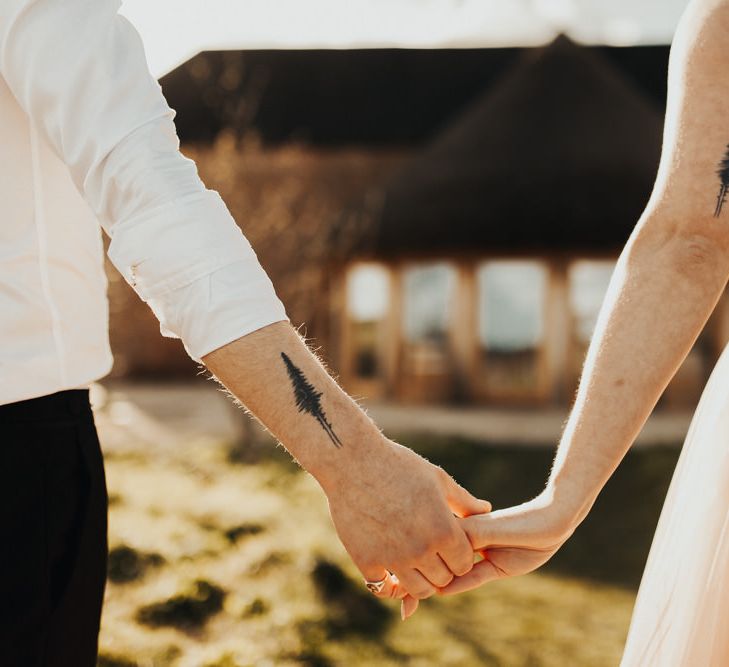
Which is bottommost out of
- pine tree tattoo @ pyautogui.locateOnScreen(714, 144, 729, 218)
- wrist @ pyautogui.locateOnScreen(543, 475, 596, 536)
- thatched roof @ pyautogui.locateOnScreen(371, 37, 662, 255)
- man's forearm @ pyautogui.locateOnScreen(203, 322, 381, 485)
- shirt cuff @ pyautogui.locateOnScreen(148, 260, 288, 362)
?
thatched roof @ pyautogui.locateOnScreen(371, 37, 662, 255)

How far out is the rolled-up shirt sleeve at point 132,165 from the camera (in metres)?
1.65

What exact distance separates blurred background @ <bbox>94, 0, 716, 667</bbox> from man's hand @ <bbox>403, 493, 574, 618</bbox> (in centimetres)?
43

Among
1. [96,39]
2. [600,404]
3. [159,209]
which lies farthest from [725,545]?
[96,39]

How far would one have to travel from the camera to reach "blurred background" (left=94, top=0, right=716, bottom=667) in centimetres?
513

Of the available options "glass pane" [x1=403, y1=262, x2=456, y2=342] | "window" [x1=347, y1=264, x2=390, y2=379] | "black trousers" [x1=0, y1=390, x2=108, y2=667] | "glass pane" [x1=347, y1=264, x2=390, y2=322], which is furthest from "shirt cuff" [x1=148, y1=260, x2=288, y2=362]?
"glass pane" [x1=347, y1=264, x2=390, y2=322]

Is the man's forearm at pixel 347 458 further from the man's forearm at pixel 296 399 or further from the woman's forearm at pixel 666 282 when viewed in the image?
the woman's forearm at pixel 666 282

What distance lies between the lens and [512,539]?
2.20 meters

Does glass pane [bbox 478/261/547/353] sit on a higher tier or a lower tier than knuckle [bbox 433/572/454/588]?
lower

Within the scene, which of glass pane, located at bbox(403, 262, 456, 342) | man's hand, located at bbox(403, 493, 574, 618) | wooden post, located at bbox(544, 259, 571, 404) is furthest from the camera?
glass pane, located at bbox(403, 262, 456, 342)

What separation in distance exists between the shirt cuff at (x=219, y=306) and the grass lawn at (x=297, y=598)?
2.68m

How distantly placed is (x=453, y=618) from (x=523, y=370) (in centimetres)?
1039

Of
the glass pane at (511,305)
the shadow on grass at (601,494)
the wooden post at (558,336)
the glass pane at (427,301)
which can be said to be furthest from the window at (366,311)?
the shadow on grass at (601,494)

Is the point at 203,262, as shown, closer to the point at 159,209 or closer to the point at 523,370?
the point at 159,209

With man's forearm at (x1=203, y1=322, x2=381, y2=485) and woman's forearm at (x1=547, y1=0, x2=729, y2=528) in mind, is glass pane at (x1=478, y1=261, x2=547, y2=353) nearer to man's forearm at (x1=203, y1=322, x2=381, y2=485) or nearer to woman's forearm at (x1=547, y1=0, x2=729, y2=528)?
woman's forearm at (x1=547, y1=0, x2=729, y2=528)
